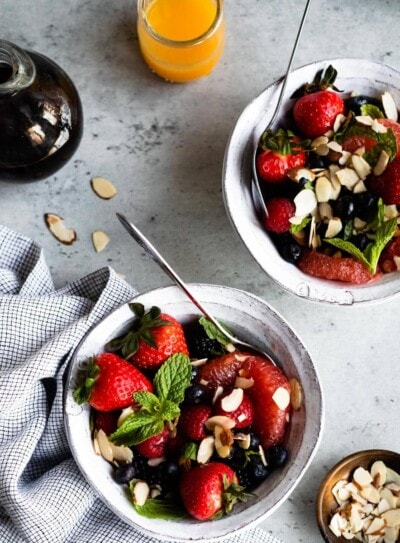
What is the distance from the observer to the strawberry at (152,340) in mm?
1281

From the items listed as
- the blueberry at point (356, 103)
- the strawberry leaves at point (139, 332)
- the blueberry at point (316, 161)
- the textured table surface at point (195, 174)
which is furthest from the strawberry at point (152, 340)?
the blueberry at point (356, 103)

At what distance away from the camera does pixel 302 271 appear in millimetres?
1387

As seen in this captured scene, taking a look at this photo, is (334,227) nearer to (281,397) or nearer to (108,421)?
(281,397)

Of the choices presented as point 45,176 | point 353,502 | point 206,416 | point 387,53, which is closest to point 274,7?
point 387,53

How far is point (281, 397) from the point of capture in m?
1.29

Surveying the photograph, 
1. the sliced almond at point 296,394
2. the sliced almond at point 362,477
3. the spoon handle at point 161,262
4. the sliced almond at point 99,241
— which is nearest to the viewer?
the spoon handle at point 161,262

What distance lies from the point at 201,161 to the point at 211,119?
0.27 ft

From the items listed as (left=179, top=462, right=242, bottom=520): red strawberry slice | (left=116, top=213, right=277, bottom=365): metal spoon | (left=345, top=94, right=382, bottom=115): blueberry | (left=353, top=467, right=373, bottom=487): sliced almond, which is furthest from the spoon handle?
(left=345, top=94, right=382, bottom=115): blueberry

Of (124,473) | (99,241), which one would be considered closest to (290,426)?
(124,473)

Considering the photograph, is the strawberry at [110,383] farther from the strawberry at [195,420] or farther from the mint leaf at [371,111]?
the mint leaf at [371,111]

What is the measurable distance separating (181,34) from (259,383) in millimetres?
656

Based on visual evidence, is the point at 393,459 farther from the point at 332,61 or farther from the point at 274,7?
the point at 274,7

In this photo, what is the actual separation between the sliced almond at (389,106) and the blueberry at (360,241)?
214 millimetres

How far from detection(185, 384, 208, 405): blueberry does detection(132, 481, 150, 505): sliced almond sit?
14cm
